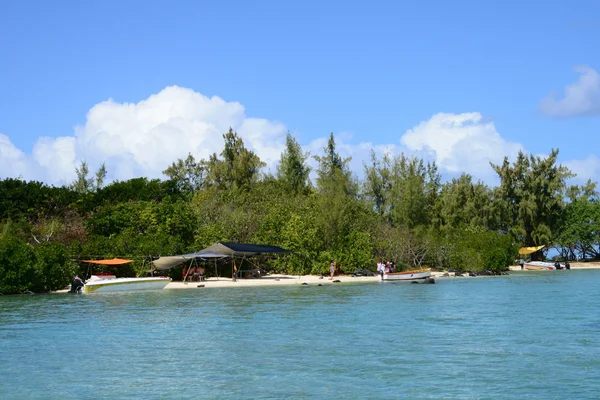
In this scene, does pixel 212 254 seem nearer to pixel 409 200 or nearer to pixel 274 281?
pixel 274 281

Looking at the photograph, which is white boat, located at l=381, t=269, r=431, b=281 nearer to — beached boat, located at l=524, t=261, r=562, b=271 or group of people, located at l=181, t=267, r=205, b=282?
group of people, located at l=181, t=267, r=205, b=282

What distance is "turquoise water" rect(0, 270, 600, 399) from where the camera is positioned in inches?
575

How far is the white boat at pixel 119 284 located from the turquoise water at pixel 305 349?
275 inches

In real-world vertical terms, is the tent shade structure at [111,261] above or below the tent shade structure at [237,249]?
below

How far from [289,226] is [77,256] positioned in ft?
49.8

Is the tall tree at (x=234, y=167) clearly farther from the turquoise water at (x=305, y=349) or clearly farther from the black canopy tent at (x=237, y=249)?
the turquoise water at (x=305, y=349)

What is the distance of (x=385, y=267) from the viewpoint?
54656mm

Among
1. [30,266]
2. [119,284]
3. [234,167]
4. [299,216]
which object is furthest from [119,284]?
[234,167]

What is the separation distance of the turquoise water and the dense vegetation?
48.6ft

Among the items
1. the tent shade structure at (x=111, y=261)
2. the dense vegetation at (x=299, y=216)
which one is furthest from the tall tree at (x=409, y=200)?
the tent shade structure at (x=111, y=261)

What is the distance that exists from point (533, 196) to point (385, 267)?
27692 mm

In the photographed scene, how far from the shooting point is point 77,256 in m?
46.5

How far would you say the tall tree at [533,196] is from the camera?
249 feet

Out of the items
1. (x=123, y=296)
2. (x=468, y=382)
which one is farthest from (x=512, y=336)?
(x=123, y=296)
